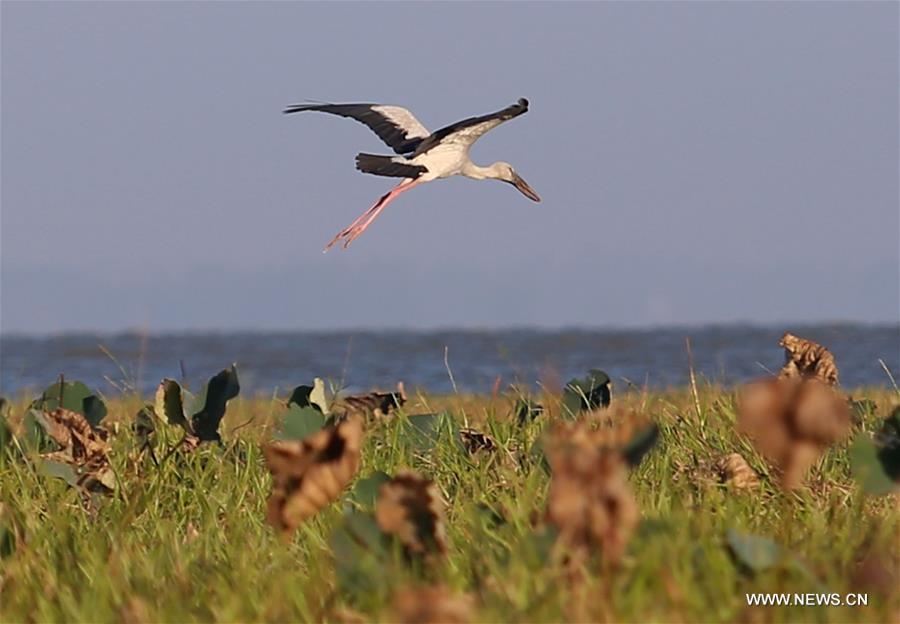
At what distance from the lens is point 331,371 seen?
22734mm

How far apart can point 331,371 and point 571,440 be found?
20.1 metres

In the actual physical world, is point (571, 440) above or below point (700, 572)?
above

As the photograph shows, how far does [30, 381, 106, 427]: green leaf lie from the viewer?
5.27m

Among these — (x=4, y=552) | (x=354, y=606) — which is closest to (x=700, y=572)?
(x=354, y=606)

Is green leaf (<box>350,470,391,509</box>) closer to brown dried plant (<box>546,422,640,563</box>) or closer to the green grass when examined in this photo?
the green grass

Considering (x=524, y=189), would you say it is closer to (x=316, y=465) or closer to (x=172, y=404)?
(x=172, y=404)

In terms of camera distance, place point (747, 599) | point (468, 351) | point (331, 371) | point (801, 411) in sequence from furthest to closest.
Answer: point (468, 351) → point (331, 371) → point (747, 599) → point (801, 411)

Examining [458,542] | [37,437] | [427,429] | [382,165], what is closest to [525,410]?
[427,429]

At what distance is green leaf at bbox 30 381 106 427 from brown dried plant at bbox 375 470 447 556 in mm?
2376

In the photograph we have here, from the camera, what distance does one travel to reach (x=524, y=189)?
12.0 m

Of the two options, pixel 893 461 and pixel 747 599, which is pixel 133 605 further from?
pixel 893 461

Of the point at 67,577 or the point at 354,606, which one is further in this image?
the point at 67,577

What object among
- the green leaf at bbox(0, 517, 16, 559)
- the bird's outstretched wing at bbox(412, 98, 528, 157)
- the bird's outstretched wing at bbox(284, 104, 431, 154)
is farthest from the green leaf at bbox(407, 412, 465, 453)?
the bird's outstretched wing at bbox(284, 104, 431, 154)

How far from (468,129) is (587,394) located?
4200mm
